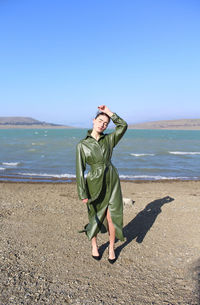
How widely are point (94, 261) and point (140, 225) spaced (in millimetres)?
2033

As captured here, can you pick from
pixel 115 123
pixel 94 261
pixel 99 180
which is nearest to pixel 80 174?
pixel 99 180

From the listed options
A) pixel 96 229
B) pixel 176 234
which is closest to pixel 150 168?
pixel 176 234

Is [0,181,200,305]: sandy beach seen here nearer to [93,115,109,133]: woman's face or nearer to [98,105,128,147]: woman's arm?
[98,105,128,147]: woman's arm

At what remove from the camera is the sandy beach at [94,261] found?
3.18 m

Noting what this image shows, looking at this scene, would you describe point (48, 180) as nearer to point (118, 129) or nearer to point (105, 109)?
point (118, 129)

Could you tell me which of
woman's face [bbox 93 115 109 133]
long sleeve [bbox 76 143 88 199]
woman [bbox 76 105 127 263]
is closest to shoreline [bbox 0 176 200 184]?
woman [bbox 76 105 127 263]

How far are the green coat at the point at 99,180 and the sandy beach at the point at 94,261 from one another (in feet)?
2.01

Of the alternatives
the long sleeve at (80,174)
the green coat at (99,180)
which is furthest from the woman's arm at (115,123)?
the long sleeve at (80,174)

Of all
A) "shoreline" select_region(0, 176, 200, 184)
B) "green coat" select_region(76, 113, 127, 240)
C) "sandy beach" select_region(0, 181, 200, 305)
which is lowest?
"shoreline" select_region(0, 176, 200, 184)

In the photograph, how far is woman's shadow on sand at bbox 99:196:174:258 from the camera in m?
4.83

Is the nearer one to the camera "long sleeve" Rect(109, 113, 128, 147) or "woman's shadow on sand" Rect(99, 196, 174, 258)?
"long sleeve" Rect(109, 113, 128, 147)

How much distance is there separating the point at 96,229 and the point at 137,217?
2.80 m

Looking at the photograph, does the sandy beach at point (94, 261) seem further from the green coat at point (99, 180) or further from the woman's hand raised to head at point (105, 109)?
the woman's hand raised to head at point (105, 109)

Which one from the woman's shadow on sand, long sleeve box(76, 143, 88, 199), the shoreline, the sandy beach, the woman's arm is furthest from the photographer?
the shoreline
